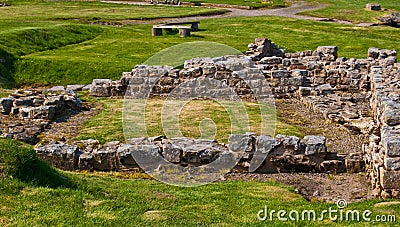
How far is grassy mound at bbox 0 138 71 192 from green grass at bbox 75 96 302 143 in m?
5.41

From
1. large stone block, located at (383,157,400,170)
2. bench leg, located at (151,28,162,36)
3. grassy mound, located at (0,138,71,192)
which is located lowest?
bench leg, located at (151,28,162,36)

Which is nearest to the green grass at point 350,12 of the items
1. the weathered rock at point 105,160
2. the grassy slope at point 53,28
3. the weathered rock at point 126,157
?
the grassy slope at point 53,28

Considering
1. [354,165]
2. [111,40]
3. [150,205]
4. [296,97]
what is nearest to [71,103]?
[296,97]

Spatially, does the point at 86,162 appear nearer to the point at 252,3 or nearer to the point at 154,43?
the point at 154,43

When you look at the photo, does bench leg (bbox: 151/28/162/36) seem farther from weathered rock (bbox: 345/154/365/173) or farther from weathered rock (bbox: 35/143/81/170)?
weathered rock (bbox: 345/154/365/173)

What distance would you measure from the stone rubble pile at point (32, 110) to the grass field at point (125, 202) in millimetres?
5644

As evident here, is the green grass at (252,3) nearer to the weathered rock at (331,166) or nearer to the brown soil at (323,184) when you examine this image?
the weathered rock at (331,166)

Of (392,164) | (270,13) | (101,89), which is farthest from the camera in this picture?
(270,13)

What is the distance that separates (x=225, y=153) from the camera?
1602 cm

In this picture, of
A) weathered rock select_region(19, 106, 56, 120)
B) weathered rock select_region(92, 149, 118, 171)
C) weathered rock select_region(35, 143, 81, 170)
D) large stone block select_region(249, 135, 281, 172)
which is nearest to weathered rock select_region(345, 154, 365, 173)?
large stone block select_region(249, 135, 281, 172)

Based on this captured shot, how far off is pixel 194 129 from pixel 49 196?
878 cm

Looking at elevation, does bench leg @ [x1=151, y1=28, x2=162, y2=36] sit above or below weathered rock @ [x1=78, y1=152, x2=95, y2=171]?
above

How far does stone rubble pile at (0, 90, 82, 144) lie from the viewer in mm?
19081

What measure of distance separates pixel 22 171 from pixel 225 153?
5.90m
